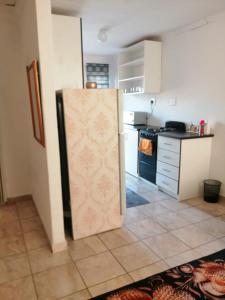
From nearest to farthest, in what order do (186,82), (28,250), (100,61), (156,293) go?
(156,293)
(28,250)
(186,82)
(100,61)

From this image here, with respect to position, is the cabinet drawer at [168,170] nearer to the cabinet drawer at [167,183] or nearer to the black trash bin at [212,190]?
the cabinet drawer at [167,183]

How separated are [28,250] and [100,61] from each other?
175 inches

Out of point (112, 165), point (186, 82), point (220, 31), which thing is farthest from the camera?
point (186, 82)

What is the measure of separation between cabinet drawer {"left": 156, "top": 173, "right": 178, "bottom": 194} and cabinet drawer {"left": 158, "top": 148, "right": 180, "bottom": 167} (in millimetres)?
250

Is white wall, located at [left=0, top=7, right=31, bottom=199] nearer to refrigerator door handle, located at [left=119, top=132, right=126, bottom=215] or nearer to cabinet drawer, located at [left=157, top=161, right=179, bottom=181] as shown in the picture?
refrigerator door handle, located at [left=119, top=132, right=126, bottom=215]

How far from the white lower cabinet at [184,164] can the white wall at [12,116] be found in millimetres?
1994

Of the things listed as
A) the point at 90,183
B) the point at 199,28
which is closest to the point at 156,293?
the point at 90,183

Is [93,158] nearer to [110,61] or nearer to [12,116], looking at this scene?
[12,116]

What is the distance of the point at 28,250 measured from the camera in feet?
7.37

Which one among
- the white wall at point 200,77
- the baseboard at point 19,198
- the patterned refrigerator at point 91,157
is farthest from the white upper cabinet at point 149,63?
the baseboard at point 19,198

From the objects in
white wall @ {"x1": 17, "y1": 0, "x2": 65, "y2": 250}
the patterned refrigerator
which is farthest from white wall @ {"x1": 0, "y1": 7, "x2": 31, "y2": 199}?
the patterned refrigerator

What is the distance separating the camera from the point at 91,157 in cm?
232

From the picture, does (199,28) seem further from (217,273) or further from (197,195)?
(217,273)

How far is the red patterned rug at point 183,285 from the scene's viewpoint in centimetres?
170
